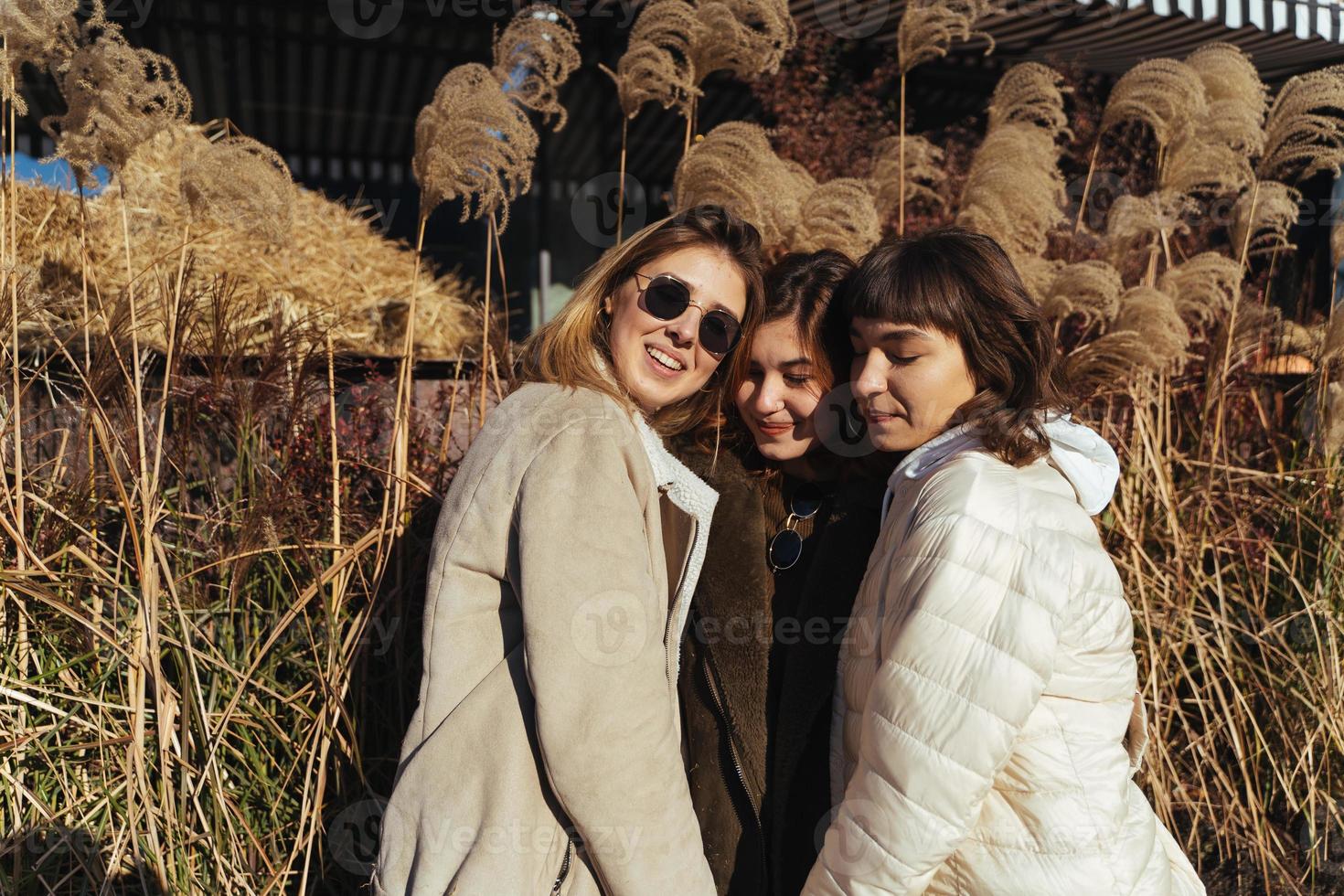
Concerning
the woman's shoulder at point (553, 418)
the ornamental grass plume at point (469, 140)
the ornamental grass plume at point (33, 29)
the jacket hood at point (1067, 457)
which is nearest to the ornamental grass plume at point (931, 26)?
the ornamental grass plume at point (469, 140)

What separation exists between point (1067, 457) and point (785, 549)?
0.54m

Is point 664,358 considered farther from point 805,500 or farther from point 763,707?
point 763,707

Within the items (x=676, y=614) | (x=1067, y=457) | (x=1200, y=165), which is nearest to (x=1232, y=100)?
(x=1200, y=165)

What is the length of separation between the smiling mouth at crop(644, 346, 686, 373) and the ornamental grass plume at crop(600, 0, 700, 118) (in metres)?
1.02

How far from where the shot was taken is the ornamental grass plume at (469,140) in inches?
84.4

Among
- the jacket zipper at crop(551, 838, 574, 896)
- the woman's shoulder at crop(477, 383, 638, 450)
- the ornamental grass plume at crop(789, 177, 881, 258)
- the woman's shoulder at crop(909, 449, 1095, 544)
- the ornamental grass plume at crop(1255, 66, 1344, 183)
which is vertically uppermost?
the ornamental grass plume at crop(1255, 66, 1344, 183)

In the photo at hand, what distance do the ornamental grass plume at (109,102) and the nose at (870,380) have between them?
5.30ft

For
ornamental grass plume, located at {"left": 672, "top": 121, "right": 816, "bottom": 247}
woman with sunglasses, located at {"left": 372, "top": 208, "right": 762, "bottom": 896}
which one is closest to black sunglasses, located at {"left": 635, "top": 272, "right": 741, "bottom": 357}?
woman with sunglasses, located at {"left": 372, "top": 208, "right": 762, "bottom": 896}

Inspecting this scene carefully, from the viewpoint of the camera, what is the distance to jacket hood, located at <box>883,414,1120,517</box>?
4.87ft

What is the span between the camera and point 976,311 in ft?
5.17

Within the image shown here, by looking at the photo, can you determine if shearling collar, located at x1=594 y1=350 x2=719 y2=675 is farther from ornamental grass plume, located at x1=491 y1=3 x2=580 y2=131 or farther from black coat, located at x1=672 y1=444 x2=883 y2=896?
ornamental grass plume, located at x1=491 y1=3 x2=580 y2=131

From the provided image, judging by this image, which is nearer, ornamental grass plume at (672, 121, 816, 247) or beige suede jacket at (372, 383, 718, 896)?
beige suede jacket at (372, 383, 718, 896)

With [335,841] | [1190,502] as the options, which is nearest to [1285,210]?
[1190,502]

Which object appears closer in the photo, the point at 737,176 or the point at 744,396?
the point at 744,396
